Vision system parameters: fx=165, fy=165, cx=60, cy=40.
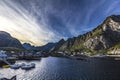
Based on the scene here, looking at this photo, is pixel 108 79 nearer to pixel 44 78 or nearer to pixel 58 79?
pixel 58 79

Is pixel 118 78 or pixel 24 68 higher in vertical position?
pixel 24 68

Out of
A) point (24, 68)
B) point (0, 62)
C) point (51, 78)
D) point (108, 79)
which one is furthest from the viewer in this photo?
point (0, 62)

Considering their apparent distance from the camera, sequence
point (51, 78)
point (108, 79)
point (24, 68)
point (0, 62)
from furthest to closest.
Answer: point (0, 62)
point (24, 68)
point (51, 78)
point (108, 79)

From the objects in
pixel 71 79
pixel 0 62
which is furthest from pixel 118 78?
pixel 0 62

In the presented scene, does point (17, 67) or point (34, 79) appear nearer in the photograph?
point (34, 79)

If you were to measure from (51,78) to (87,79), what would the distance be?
81.5 feet

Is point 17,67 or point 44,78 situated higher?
point 17,67

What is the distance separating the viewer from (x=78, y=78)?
11256 cm

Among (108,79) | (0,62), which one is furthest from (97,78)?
(0,62)

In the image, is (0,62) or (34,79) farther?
(0,62)

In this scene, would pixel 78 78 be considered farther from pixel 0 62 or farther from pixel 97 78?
pixel 0 62

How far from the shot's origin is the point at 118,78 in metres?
109

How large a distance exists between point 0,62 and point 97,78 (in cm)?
12261

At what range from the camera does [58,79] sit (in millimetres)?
110750
